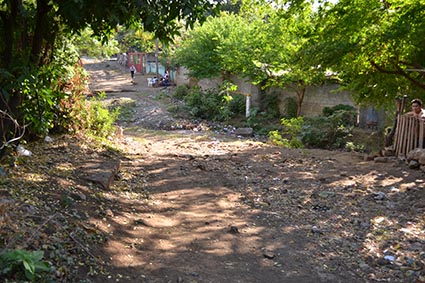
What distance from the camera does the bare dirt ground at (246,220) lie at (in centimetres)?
401

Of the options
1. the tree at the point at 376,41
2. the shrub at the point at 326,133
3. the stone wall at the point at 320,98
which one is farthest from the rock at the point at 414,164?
the stone wall at the point at 320,98

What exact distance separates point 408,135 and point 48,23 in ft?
22.6

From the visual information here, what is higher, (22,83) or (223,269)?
(22,83)

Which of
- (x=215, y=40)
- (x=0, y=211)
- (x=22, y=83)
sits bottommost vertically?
(x=0, y=211)

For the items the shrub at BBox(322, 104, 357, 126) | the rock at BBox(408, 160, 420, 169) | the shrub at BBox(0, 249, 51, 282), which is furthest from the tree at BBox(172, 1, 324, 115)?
the shrub at BBox(0, 249, 51, 282)

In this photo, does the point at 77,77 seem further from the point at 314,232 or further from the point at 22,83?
the point at 314,232

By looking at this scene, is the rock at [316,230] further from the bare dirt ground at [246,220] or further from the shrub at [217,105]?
the shrub at [217,105]

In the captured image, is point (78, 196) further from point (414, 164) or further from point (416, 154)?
point (416, 154)

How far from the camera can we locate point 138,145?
38.7 ft

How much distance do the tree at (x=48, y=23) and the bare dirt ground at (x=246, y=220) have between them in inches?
45.3

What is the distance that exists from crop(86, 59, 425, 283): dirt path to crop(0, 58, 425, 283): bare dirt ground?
0.01m

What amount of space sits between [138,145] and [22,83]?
678 cm

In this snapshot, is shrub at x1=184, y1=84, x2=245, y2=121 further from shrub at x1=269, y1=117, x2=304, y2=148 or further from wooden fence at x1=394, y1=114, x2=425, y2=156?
wooden fence at x1=394, y1=114, x2=425, y2=156

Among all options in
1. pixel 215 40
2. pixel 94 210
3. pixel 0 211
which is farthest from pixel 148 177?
pixel 215 40
